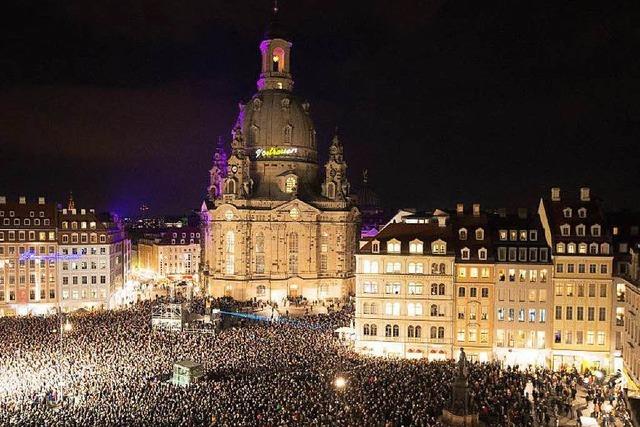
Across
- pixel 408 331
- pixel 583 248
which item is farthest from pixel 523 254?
pixel 408 331

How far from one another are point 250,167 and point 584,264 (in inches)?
2720

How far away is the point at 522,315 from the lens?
2549 inches

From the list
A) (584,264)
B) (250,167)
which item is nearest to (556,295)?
(584,264)

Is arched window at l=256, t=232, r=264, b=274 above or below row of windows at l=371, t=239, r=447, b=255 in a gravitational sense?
below

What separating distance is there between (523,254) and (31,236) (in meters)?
71.9

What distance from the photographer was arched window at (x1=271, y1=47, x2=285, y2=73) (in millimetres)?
128500

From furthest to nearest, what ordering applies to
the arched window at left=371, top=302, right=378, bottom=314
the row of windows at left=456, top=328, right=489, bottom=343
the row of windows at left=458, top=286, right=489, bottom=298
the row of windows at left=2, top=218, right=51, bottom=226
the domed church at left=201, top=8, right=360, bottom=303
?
the domed church at left=201, top=8, right=360, bottom=303
the row of windows at left=2, top=218, right=51, bottom=226
the arched window at left=371, top=302, right=378, bottom=314
the row of windows at left=458, top=286, right=489, bottom=298
the row of windows at left=456, top=328, right=489, bottom=343

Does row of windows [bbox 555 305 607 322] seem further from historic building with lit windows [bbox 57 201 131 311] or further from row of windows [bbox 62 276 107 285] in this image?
row of windows [bbox 62 276 107 285]

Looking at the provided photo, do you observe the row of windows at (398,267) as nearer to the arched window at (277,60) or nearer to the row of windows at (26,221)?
the row of windows at (26,221)

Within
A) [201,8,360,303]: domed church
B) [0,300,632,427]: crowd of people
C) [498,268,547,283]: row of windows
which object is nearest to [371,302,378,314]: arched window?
[0,300,632,427]: crowd of people

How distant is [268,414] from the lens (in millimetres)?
41281

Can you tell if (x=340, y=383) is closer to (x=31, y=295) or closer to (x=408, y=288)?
(x=408, y=288)

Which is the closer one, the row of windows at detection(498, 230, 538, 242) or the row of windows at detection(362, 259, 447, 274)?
the row of windows at detection(498, 230, 538, 242)

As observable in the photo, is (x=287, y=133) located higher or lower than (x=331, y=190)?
higher
